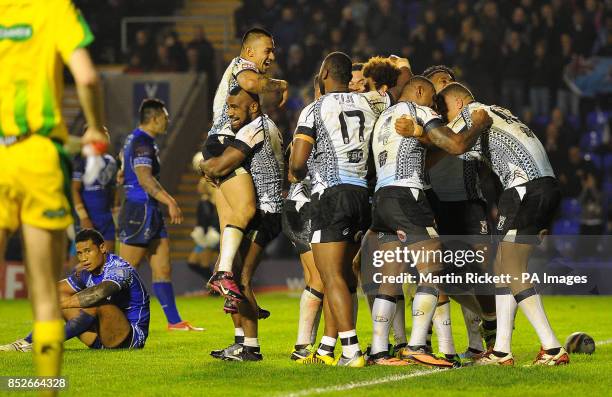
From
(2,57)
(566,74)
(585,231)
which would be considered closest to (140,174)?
(2,57)

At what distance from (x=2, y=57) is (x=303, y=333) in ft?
13.6

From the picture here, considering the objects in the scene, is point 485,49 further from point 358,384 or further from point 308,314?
point 358,384

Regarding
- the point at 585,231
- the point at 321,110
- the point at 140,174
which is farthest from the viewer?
the point at 585,231

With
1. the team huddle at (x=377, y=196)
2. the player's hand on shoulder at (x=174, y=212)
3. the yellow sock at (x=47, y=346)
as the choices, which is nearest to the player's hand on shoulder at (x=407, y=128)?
the team huddle at (x=377, y=196)

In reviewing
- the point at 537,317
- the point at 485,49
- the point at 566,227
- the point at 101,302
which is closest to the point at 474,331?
the point at 537,317

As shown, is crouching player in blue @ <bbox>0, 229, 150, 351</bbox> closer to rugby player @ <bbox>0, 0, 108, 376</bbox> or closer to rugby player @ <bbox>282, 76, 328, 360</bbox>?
rugby player @ <bbox>282, 76, 328, 360</bbox>

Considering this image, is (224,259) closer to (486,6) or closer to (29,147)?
(29,147)

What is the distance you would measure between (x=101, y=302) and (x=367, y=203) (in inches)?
Answer: 104

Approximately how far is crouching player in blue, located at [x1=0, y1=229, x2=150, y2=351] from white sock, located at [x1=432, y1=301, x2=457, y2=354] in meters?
2.80

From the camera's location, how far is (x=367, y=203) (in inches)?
346

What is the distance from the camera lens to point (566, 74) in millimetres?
21469

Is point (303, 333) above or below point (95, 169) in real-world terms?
below

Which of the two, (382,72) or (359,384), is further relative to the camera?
(382,72)

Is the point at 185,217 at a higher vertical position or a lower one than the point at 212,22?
lower
